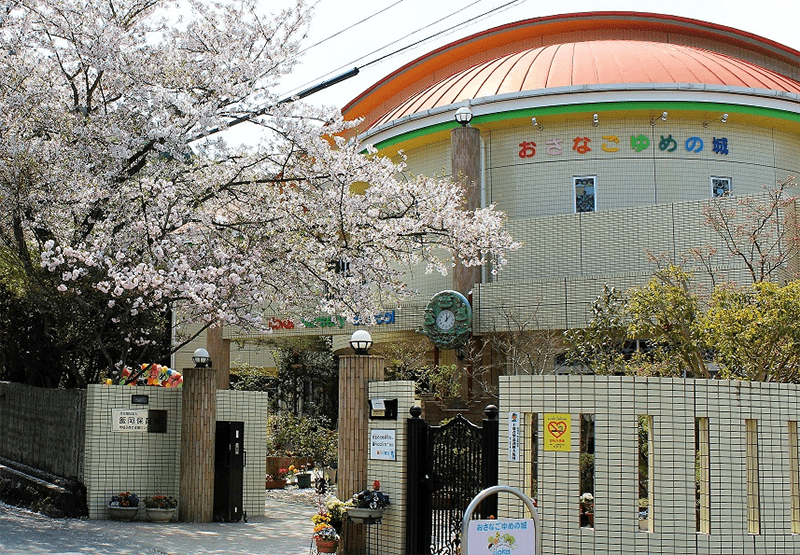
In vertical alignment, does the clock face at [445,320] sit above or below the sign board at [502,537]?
above

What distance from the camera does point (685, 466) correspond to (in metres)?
9.02

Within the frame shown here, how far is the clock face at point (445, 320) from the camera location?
22.8m

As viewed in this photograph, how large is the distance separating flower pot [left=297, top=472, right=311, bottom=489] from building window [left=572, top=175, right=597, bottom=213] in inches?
396

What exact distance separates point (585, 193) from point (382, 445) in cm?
1418

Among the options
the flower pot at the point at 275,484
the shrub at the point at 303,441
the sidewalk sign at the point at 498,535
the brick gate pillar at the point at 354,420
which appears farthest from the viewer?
the shrub at the point at 303,441

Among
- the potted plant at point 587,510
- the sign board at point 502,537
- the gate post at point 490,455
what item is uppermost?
the gate post at point 490,455

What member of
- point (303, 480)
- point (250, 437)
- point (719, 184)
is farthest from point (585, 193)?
point (250, 437)

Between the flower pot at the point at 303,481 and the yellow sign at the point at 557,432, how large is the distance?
36.8 ft

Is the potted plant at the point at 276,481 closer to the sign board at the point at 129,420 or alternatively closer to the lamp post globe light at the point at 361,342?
the sign board at the point at 129,420

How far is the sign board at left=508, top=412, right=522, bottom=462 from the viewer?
31.1ft

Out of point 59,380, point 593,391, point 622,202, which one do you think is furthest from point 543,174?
point 593,391

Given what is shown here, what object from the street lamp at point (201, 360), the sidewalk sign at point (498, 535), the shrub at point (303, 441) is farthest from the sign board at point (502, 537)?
the shrub at point (303, 441)

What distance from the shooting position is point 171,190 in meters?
15.2

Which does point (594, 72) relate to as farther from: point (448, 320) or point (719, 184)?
point (448, 320)
